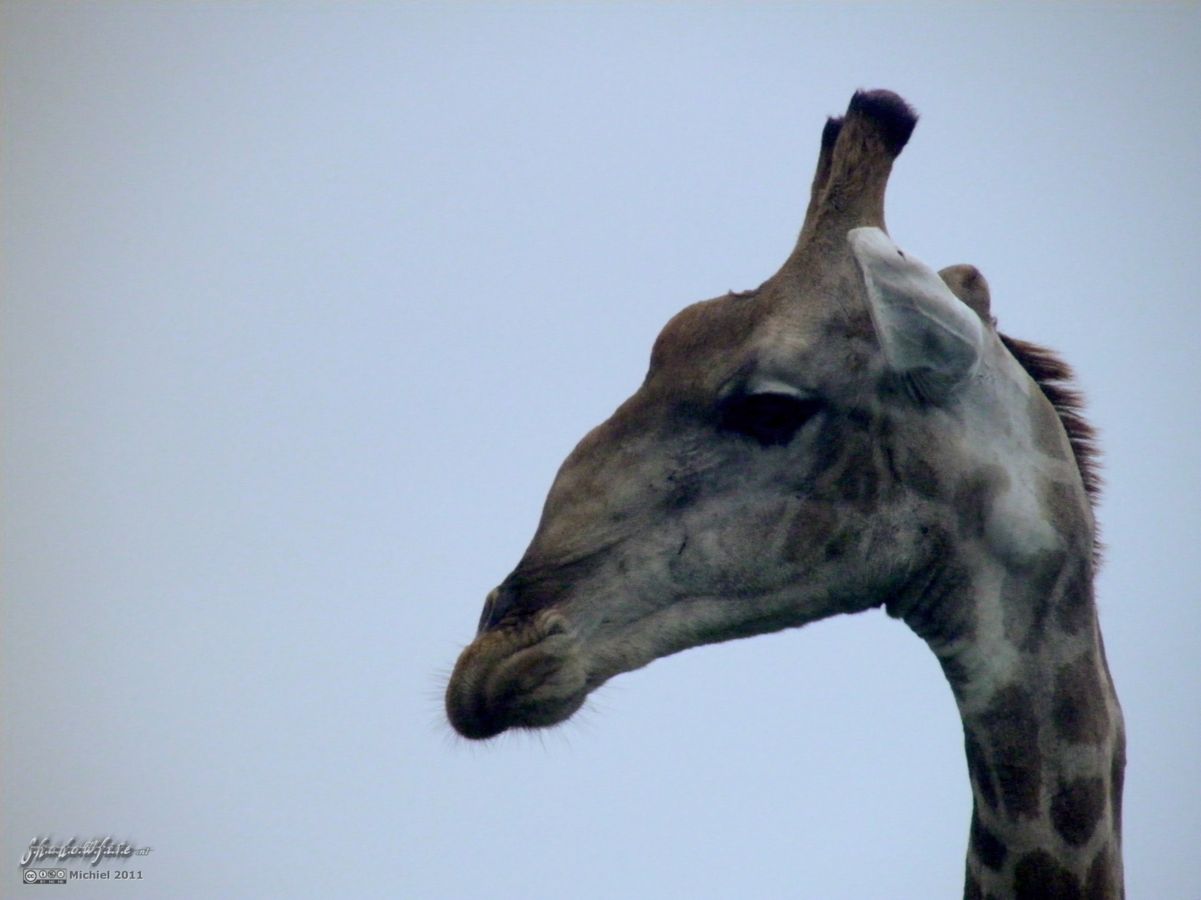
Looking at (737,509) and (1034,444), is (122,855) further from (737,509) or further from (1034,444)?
(1034,444)

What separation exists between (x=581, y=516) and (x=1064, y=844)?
2.05 metres

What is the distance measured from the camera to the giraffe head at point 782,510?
18.3 ft

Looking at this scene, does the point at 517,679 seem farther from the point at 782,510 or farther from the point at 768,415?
the point at 768,415

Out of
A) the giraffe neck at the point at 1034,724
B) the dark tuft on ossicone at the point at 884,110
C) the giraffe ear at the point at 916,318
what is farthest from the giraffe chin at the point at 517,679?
the dark tuft on ossicone at the point at 884,110

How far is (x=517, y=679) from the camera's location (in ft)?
18.0

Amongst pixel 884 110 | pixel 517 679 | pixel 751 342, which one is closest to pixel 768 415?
pixel 751 342

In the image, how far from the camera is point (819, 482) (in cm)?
562

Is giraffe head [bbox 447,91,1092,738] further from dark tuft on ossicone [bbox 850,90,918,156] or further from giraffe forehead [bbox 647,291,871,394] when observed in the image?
dark tuft on ossicone [bbox 850,90,918,156]

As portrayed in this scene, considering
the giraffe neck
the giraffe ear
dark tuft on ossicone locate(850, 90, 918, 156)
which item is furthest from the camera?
dark tuft on ossicone locate(850, 90, 918, 156)

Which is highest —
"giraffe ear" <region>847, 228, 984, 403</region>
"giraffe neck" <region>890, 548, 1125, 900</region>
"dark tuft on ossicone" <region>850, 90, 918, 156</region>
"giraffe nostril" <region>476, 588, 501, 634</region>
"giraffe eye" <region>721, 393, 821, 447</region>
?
"dark tuft on ossicone" <region>850, 90, 918, 156</region>

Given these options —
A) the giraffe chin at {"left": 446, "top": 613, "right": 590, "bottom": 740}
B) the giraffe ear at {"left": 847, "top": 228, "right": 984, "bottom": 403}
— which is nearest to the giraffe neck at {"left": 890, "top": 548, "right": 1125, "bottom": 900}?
the giraffe ear at {"left": 847, "top": 228, "right": 984, "bottom": 403}

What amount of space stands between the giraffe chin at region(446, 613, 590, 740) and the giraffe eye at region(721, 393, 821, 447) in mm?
963

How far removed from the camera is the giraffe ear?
213 inches

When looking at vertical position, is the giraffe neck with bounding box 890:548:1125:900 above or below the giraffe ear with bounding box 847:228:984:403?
below
